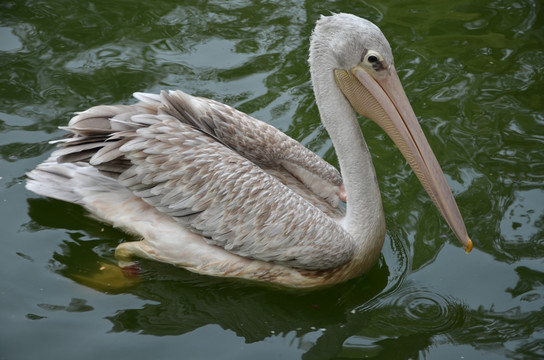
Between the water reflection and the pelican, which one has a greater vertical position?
the pelican

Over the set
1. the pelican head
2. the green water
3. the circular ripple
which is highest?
the pelican head

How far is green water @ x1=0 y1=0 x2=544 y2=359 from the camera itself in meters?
4.71

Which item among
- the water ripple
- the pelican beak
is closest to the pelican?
the pelican beak

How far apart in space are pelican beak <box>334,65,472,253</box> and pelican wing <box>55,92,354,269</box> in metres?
0.69

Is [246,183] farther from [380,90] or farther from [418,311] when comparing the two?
[418,311]

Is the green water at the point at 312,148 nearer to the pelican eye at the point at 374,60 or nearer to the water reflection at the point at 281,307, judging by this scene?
the water reflection at the point at 281,307

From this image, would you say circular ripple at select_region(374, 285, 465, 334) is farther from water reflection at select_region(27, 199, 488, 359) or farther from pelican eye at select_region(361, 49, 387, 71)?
pelican eye at select_region(361, 49, 387, 71)

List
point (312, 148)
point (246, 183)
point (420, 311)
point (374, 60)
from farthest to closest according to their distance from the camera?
point (312, 148) < point (246, 183) < point (420, 311) < point (374, 60)

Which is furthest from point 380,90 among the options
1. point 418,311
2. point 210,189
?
point 418,311

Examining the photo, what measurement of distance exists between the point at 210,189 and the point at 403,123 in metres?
1.41

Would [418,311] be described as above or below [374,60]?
below

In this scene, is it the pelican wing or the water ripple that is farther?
the pelican wing

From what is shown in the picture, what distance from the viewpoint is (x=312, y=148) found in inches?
250

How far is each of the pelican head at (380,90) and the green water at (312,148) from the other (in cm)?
65
